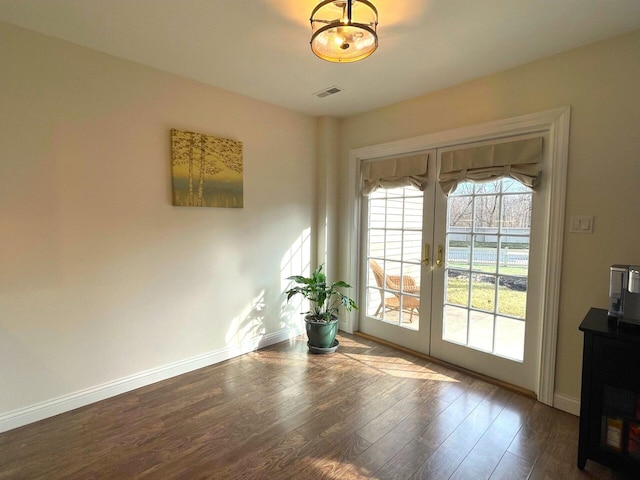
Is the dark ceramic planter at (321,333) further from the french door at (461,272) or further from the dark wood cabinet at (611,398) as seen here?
the dark wood cabinet at (611,398)

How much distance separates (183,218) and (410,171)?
2.09 meters

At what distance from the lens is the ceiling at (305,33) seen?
1719mm

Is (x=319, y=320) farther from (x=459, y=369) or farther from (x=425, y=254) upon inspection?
(x=459, y=369)

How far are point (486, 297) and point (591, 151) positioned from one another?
127 cm

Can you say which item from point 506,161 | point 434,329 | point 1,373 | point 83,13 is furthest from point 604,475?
point 83,13

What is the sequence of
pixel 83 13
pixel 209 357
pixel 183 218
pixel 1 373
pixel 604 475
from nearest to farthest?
pixel 604 475
pixel 83 13
pixel 1 373
pixel 183 218
pixel 209 357

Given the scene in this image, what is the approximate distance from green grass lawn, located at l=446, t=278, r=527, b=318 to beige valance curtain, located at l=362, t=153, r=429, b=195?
37.4 inches

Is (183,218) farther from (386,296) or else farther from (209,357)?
(386,296)

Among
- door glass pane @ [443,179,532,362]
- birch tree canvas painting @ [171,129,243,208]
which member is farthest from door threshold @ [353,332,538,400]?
birch tree canvas painting @ [171,129,243,208]

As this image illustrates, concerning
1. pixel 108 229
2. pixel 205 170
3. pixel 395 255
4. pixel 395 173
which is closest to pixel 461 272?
pixel 395 255

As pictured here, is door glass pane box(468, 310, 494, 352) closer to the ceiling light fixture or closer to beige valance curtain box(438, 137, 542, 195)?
beige valance curtain box(438, 137, 542, 195)

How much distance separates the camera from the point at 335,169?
3631 millimetres

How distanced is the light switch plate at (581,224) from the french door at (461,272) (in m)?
0.19

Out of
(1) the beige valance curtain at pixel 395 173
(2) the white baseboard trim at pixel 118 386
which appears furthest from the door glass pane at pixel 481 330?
(2) the white baseboard trim at pixel 118 386
